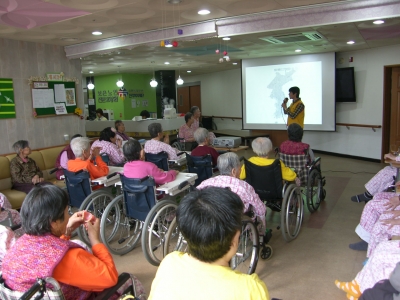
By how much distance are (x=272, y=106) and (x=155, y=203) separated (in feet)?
21.2

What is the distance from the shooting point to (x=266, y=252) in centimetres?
313

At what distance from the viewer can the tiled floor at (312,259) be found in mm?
2723

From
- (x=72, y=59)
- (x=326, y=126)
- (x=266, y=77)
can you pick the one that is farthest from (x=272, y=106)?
(x=72, y=59)

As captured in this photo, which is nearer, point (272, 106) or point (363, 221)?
point (363, 221)

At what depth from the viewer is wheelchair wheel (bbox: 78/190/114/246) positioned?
11.3 ft

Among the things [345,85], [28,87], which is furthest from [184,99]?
[28,87]

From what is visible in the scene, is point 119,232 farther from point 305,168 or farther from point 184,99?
point 184,99

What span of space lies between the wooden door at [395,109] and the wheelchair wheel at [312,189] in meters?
3.74

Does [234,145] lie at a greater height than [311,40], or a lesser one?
lesser

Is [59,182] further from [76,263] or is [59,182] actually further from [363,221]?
[363,221]

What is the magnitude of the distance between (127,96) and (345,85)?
8.34 m

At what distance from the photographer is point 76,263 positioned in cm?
156

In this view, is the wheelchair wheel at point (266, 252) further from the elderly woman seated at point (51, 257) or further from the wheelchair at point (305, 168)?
the elderly woman seated at point (51, 257)

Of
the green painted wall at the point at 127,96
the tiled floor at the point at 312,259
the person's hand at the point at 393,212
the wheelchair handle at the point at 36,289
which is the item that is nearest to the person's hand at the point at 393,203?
the person's hand at the point at 393,212
